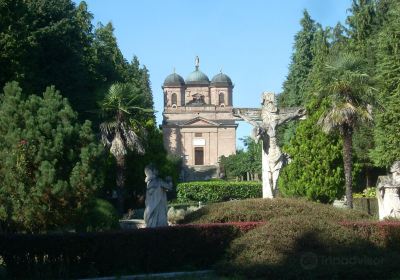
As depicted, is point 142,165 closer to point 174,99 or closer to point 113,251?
point 113,251

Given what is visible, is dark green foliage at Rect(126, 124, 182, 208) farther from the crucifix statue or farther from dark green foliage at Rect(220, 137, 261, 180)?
dark green foliage at Rect(220, 137, 261, 180)

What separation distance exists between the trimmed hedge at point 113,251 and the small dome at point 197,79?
269 feet

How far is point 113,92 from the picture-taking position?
86.9 feet

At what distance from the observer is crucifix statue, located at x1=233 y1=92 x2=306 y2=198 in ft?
56.5

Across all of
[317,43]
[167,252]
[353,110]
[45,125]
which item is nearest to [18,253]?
[167,252]

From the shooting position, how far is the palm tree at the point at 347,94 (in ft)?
71.1

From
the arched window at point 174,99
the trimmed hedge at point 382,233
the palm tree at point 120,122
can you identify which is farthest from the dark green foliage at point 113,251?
the arched window at point 174,99

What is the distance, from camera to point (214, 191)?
45781 mm

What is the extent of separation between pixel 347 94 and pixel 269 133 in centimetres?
597

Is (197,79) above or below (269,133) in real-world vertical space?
above

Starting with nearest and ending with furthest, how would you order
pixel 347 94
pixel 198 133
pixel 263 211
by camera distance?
pixel 263 211 < pixel 347 94 < pixel 198 133

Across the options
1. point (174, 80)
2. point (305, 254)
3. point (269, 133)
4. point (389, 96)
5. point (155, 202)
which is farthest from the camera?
point (174, 80)

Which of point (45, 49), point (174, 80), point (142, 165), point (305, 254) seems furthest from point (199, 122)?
point (305, 254)

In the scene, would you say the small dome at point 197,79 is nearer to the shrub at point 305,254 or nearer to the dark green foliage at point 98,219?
the dark green foliage at point 98,219
